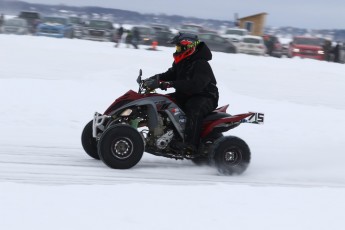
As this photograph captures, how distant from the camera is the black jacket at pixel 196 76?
831 centimetres

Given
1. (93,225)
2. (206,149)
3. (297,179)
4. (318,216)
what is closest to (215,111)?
(206,149)

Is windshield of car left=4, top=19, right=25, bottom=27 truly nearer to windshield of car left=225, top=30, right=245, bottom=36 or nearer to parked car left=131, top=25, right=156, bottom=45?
parked car left=131, top=25, right=156, bottom=45

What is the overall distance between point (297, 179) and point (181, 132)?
1.73 meters

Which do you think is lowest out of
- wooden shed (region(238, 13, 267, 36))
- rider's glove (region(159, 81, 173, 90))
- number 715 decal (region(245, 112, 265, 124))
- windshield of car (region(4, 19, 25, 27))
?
number 715 decal (region(245, 112, 265, 124))

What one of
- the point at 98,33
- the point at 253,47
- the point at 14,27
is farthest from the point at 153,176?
the point at 14,27

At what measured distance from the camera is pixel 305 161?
33.1ft

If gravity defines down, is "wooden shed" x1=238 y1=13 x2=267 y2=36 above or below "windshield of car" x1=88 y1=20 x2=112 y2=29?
above

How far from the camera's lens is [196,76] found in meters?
8.34

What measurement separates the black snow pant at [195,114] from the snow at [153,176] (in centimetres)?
50

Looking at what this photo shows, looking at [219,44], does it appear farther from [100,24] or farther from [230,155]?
[230,155]

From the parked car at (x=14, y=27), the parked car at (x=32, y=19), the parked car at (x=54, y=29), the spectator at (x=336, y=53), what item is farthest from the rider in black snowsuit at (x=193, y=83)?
the parked car at (x=32, y=19)

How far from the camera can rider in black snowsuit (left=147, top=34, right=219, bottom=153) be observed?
8330mm

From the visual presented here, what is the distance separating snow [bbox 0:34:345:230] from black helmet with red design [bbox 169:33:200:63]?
1.62m

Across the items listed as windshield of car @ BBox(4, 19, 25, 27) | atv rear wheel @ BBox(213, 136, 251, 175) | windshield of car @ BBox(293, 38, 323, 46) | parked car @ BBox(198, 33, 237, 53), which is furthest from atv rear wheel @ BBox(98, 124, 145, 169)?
windshield of car @ BBox(293, 38, 323, 46)
